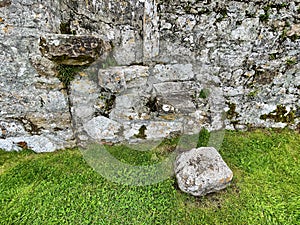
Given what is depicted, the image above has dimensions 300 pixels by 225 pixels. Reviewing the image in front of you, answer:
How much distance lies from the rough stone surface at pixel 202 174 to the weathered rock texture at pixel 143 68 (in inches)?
21.0

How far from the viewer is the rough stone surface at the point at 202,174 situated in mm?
2221

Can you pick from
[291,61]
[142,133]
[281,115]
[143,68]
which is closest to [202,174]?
[142,133]

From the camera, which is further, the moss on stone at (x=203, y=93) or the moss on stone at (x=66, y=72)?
the moss on stone at (x=203, y=93)

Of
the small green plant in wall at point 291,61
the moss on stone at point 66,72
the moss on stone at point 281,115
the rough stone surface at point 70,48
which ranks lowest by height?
the moss on stone at point 281,115

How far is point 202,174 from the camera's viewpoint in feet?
7.32

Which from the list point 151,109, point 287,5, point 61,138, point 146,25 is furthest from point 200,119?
point 61,138

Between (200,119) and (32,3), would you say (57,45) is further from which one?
(200,119)

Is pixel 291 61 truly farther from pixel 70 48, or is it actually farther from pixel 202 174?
pixel 70 48

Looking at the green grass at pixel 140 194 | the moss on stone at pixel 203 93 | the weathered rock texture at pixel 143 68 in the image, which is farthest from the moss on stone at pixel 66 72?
the moss on stone at pixel 203 93

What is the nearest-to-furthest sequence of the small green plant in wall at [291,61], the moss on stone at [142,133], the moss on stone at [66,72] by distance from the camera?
the moss on stone at [66,72]
the small green plant in wall at [291,61]
the moss on stone at [142,133]

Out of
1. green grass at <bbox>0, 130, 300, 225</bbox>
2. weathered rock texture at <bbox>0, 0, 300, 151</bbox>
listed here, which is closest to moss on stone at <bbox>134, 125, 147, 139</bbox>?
weathered rock texture at <bbox>0, 0, 300, 151</bbox>

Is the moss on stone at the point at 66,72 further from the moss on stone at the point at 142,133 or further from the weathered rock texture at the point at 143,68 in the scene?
the moss on stone at the point at 142,133

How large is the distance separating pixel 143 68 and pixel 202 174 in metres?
1.27

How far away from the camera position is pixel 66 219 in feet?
6.93
